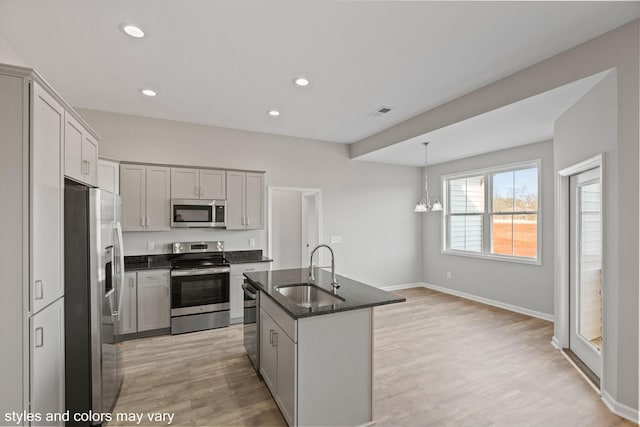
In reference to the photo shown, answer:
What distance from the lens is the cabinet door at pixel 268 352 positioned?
7.94 ft

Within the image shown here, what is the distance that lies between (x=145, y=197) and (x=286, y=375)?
10.4 feet

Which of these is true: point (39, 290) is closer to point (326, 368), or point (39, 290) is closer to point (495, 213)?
point (326, 368)

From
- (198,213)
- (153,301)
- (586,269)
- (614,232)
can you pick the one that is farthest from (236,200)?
(586,269)

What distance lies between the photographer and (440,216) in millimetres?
6297

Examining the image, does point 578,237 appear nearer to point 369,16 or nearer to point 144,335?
point 369,16

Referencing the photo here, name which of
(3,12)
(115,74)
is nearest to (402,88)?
(115,74)

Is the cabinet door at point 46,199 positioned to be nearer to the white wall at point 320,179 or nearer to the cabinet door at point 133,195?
the cabinet door at point 133,195

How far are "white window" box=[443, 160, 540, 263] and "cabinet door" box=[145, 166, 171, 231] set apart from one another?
5.10 metres

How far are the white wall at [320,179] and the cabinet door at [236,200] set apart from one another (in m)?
0.30

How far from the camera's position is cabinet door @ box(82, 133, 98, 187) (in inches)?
89.8

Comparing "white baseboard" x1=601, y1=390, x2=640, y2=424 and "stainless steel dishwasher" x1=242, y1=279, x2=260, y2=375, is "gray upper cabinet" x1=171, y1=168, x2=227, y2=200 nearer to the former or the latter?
"stainless steel dishwasher" x1=242, y1=279, x2=260, y2=375

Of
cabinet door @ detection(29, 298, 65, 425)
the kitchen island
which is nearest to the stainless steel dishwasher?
the kitchen island

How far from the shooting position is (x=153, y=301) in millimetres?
3904

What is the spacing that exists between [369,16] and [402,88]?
4.33ft
